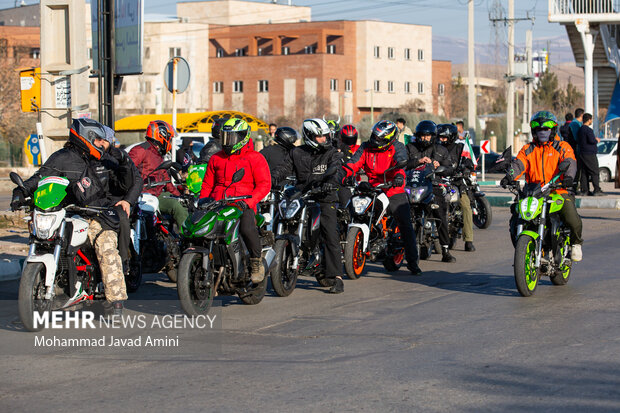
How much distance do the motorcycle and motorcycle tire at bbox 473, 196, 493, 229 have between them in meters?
10.3

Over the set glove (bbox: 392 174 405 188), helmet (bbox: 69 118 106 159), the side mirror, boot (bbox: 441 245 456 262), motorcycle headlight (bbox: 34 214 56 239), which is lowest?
boot (bbox: 441 245 456 262)

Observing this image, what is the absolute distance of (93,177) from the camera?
9266 mm

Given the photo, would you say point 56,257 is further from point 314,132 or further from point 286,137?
point 286,137

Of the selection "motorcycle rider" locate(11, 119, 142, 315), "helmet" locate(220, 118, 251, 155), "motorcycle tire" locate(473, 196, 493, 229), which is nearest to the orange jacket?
"helmet" locate(220, 118, 251, 155)

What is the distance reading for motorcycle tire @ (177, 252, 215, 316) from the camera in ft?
29.1

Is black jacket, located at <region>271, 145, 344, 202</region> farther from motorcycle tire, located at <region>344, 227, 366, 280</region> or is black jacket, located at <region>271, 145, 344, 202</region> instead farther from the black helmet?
the black helmet

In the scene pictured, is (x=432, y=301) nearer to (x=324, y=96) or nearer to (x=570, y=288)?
(x=570, y=288)

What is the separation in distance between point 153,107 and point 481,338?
8474 cm

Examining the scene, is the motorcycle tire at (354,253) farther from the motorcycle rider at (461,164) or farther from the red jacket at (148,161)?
the motorcycle rider at (461,164)

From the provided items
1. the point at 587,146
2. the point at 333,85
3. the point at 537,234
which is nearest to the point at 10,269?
the point at 537,234

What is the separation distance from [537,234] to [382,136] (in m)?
2.66

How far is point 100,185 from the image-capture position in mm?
9320

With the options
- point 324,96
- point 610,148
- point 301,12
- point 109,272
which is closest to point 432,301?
point 109,272

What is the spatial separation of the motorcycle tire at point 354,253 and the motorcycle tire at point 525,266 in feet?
7.50
